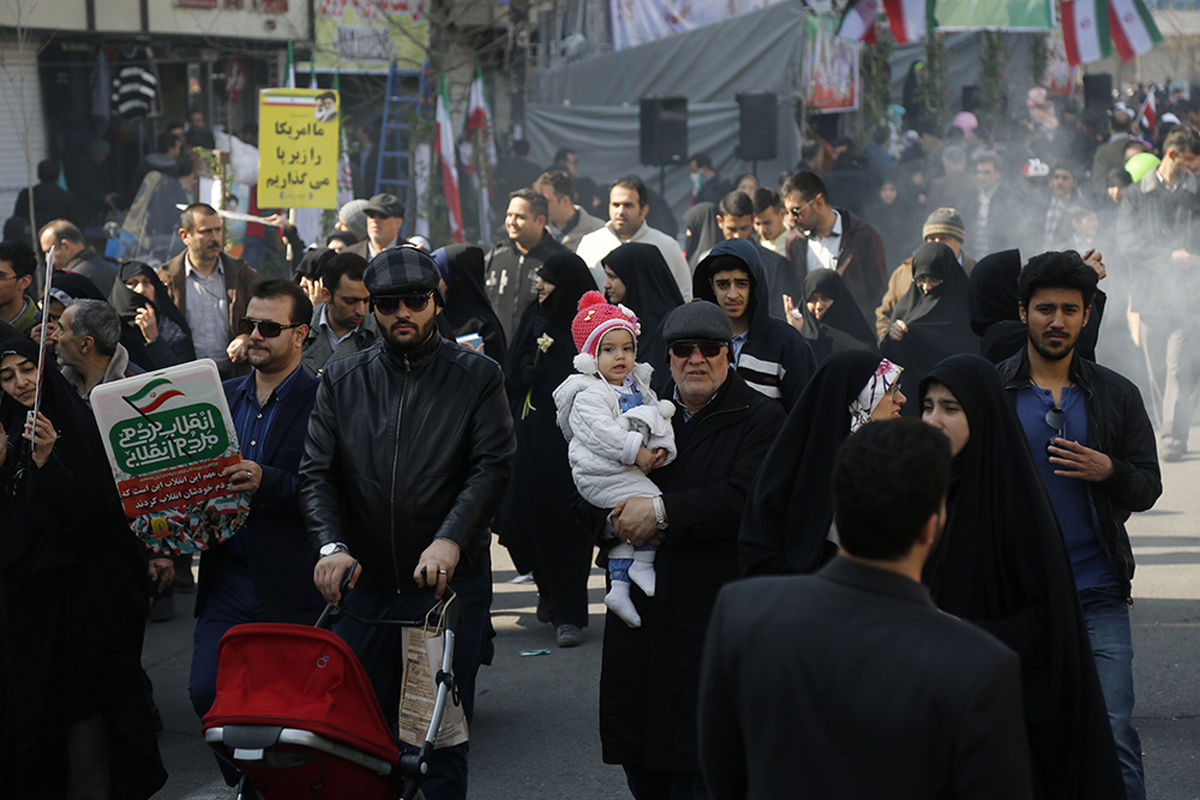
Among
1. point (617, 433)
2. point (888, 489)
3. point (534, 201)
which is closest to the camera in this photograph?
point (888, 489)

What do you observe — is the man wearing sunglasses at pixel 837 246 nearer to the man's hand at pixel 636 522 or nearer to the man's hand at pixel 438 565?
the man's hand at pixel 636 522

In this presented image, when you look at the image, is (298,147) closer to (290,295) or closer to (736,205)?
(736,205)

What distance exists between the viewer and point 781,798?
242cm

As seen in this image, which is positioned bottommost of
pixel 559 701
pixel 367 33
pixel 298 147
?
pixel 559 701

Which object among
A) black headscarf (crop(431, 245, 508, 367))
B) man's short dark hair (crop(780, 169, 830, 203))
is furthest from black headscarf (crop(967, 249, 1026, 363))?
man's short dark hair (crop(780, 169, 830, 203))

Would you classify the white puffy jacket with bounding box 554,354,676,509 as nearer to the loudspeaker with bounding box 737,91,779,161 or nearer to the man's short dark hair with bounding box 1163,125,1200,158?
the man's short dark hair with bounding box 1163,125,1200,158

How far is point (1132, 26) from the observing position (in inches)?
800

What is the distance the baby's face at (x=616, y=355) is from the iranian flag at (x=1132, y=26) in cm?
1712

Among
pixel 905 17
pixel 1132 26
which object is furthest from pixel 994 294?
pixel 1132 26

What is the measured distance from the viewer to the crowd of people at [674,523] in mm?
2375

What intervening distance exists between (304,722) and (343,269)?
138 inches

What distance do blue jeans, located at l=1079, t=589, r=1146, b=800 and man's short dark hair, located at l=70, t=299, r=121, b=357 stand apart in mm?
3933

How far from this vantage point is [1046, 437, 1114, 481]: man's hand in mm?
4270

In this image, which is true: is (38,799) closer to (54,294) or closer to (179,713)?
(179,713)
